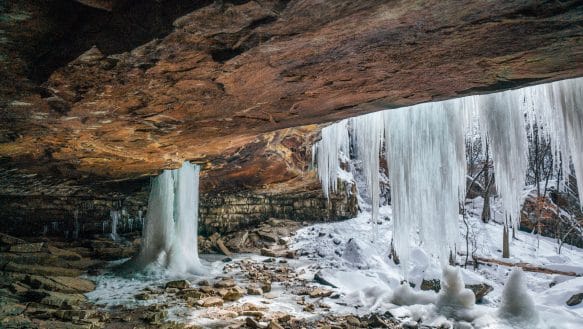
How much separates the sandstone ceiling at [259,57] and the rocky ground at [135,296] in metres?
2.23

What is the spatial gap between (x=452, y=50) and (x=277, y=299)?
4.64m

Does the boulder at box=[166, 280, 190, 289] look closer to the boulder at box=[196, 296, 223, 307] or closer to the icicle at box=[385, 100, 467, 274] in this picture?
the boulder at box=[196, 296, 223, 307]

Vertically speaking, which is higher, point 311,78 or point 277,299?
point 311,78

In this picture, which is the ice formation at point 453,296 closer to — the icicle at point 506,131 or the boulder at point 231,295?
the icicle at point 506,131

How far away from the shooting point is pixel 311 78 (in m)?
2.38

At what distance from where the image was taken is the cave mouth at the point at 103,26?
154 cm

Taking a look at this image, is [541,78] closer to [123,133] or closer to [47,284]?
[123,133]

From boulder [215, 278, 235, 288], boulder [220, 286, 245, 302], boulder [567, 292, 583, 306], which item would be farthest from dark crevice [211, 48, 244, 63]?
boulder [567, 292, 583, 306]

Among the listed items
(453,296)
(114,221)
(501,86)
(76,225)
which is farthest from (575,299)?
(76,225)

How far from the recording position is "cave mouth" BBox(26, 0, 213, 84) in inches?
60.6

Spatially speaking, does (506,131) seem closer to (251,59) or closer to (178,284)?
(251,59)

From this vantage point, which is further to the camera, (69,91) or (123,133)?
(123,133)

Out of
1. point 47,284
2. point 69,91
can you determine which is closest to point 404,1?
point 69,91

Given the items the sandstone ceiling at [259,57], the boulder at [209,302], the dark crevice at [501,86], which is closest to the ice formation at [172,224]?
the boulder at [209,302]
